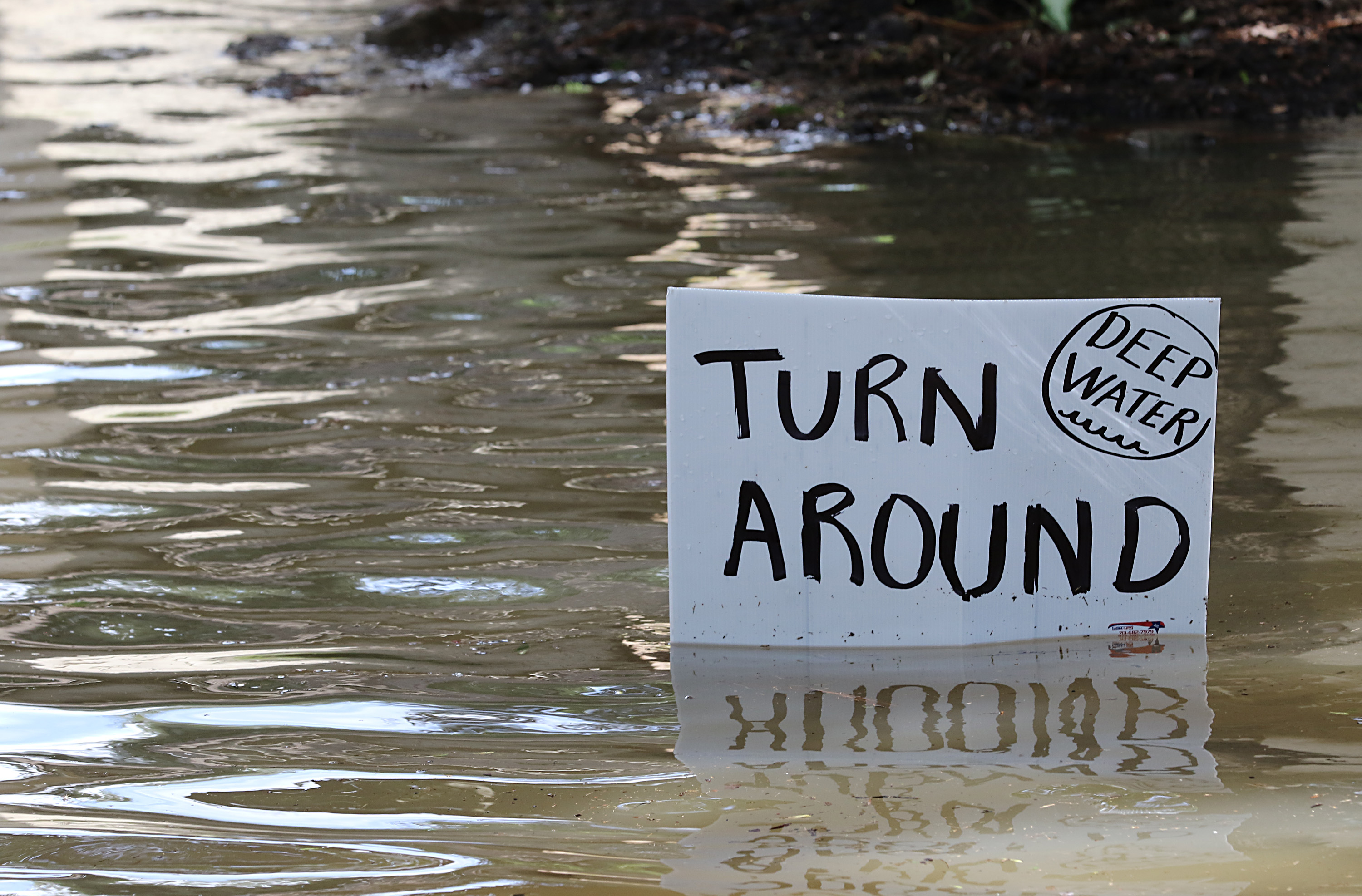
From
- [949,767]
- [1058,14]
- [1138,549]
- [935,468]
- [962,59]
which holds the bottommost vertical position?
[949,767]

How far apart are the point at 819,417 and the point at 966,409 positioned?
8.7 inches

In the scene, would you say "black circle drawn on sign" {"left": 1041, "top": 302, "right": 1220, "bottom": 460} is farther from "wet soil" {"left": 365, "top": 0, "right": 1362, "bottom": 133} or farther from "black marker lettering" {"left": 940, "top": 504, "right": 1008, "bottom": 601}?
"wet soil" {"left": 365, "top": 0, "right": 1362, "bottom": 133}

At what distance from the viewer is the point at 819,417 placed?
1989 mm

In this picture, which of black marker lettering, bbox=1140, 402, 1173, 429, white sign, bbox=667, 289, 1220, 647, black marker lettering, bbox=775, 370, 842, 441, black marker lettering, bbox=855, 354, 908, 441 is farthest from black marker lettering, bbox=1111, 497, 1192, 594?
black marker lettering, bbox=775, 370, 842, 441

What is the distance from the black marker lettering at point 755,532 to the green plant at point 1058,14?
5.88 metres

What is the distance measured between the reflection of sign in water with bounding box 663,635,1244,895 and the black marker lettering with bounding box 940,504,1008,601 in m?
0.13

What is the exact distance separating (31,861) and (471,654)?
74cm

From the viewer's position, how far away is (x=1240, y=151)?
5570mm

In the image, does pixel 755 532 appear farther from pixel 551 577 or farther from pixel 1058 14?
pixel 1058 14

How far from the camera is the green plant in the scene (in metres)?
7.04

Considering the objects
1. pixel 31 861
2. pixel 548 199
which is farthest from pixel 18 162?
pixel 31 861

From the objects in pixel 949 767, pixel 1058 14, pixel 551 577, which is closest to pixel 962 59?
pixel 1058 14

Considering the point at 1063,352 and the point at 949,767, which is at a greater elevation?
the point at 1063,352

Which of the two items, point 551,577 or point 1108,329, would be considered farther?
point 551,577
